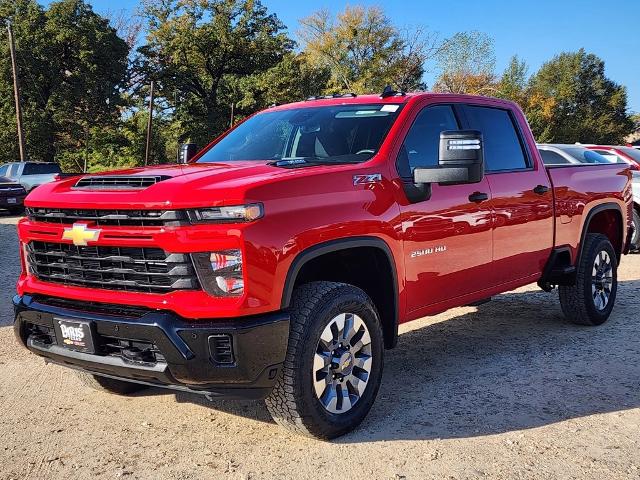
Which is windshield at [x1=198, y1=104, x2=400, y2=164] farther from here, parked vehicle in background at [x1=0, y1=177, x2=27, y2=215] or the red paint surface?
parked vehicle in background at [x1=0, y1=177, x2=27, y2=215]

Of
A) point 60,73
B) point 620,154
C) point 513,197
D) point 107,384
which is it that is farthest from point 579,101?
point 107,384

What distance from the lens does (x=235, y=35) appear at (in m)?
47.7

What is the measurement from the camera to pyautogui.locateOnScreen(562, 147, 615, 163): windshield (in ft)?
38.5

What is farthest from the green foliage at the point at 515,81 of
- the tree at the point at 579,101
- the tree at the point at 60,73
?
the tree at the point at 60,73

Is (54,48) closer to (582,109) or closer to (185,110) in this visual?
(185,110)

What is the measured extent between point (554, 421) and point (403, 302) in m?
1.13

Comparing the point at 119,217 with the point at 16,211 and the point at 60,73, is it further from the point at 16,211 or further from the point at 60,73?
the point at 60,73

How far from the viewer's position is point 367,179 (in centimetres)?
378

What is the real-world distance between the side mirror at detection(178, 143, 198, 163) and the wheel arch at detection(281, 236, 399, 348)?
190cm

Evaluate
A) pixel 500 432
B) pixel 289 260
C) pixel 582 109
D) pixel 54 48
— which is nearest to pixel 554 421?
pixel 500 432

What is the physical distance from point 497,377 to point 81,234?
3.01 metres

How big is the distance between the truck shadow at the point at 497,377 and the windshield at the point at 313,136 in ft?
5.33

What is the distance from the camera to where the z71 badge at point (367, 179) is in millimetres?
3713

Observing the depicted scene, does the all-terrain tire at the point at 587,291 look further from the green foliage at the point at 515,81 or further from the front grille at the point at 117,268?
the green foliage at the point at 515,81
